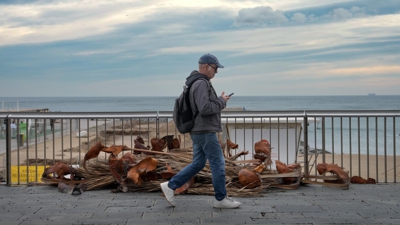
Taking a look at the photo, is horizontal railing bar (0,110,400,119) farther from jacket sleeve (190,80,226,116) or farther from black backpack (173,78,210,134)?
jacket sleeve (190,80,226,116)

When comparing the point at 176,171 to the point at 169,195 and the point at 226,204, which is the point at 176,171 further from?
the point at 226,204

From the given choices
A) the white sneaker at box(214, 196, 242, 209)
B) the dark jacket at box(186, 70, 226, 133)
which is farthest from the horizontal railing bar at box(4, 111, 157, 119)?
the white sneaker at box(214, 196, 242, 209)

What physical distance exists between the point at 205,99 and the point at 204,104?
59 mm

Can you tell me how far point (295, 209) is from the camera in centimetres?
605

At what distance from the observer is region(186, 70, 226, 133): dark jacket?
566 cm

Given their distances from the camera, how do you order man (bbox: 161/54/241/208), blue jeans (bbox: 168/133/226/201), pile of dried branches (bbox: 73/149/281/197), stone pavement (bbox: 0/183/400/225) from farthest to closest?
pile of dried branches (bbox: 73/149/281/197), blue jeans (bbox: 168/133/226/201), man (bbox: 161/54/241/208), stone pavement (bbox: 0/183/400/225)

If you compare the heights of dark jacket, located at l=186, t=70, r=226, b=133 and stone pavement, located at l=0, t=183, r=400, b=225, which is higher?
dark jacket, located at l=186, t=70, r=226, b=133

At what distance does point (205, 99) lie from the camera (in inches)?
222

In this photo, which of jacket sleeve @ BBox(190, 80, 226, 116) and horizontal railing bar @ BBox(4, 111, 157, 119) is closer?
jacket sleeve @ BBox(190, 80, 226, 116)

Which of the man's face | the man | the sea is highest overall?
the man's face

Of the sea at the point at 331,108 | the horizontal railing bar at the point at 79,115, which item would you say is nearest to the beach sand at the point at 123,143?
the horizontal railing bar at the point at 79,115

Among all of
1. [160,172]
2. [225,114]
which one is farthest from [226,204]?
[225,114]

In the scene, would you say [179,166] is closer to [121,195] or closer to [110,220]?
[121,195]

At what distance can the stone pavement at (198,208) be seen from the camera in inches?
219
